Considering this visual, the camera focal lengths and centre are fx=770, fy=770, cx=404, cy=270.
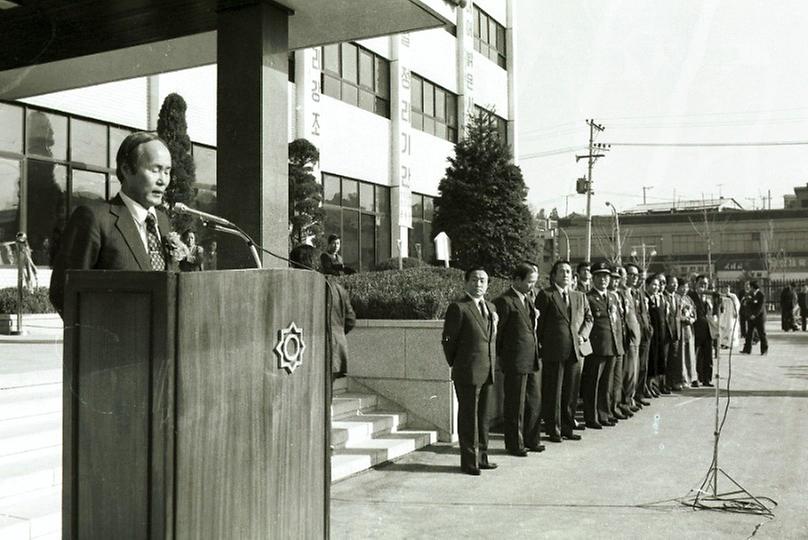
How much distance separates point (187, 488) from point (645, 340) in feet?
35.2

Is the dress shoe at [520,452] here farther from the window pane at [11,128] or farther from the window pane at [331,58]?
the window pane at [331,58]

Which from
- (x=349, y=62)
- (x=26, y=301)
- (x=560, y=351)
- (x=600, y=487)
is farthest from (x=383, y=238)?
(x=600, y=487)

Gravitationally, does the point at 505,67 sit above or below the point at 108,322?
above

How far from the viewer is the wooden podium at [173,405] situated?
2.03m

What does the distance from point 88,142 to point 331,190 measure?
841 centimetres

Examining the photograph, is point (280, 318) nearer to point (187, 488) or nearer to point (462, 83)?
point (187, 488)

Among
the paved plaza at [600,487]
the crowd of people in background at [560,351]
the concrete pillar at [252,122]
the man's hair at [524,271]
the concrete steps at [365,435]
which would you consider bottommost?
the paved plaza at [600,487]

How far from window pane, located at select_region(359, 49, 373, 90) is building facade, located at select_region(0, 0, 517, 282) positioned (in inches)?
2.3

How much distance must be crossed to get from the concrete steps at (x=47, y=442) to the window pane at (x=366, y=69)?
1658cm

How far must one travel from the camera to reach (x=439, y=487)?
6.56 meters

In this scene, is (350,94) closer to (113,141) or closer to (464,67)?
(464,67)

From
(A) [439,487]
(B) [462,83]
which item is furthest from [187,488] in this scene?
(B) [462,83]

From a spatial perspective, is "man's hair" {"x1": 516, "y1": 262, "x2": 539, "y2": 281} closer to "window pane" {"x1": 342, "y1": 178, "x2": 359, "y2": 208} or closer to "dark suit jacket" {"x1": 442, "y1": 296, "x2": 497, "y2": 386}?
"dark suit jacket" {"x1": 442, "y1": 296, "x2": 497, "y2": 386}

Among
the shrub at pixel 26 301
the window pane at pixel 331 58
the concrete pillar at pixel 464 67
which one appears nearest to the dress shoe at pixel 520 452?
the shrub at pixel 26 301
